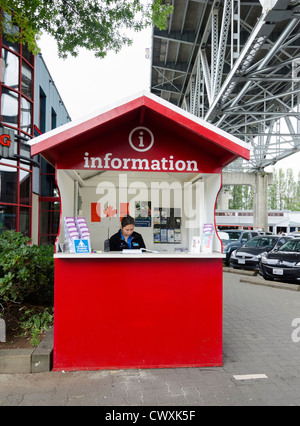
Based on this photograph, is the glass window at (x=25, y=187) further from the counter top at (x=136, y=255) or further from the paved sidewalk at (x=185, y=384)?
the paved sidewalk at (x=185, y=384)

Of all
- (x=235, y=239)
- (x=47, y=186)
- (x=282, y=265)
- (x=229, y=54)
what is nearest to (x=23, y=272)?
(x=282, y=265)

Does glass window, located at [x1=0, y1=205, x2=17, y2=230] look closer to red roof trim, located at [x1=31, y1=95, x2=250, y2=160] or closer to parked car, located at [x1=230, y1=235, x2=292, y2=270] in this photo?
parked car, located at [x1=230, y1=235, x2=292, y2=270]

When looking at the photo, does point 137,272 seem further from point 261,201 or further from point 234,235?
point 261,201

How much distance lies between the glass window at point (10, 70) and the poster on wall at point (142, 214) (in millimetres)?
9659

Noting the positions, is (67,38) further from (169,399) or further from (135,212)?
(169,399)

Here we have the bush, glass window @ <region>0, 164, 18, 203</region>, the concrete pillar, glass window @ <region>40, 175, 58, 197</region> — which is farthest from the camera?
the concrete pillar

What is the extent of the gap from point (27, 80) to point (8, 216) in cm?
599

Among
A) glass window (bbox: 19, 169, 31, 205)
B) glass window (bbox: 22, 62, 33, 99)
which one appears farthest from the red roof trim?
glass window (bbox: 22, 62, 33, 99)

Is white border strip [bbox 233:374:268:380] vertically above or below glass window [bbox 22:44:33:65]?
below

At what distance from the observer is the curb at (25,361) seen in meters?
4.25

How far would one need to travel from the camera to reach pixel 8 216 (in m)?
13.3

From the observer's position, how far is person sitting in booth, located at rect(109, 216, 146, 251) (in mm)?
5527

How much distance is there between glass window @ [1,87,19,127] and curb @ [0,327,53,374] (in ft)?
36.8

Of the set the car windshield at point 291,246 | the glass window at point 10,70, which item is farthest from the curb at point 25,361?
the glass window at point 10,70
